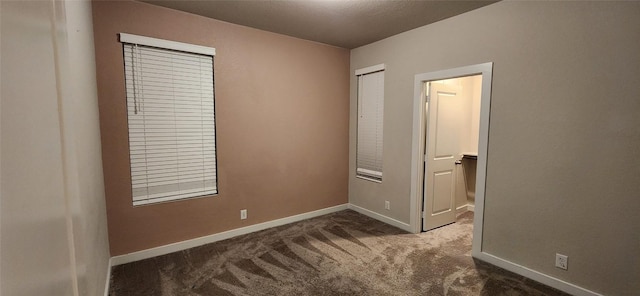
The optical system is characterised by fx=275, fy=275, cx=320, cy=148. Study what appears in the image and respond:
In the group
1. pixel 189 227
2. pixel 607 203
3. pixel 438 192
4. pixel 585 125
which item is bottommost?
pixel 189 227

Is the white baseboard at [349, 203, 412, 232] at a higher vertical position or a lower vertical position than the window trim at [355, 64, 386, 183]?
lower

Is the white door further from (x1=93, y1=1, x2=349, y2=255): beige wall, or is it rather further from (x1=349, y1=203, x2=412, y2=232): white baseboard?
(x1=93, y1=1, x2=349, y2=255): beige wall

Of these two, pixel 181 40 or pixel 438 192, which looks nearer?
pixel 181 40

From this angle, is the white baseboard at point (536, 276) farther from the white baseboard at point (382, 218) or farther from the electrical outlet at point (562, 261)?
the white baseboard at point (382, 218)

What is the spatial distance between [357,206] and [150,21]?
354cm

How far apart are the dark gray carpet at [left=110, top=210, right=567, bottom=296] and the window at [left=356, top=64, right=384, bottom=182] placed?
1.02 m

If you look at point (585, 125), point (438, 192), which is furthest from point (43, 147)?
point (438, 192)

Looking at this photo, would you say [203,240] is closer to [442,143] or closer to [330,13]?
[330,13]

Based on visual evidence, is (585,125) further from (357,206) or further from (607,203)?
(357,206)

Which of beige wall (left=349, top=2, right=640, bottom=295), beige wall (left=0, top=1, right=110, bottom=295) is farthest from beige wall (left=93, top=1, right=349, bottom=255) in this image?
beige wall (left=0, top=1, right=110, bottom=295)

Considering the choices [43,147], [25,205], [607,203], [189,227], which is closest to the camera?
[25,205]

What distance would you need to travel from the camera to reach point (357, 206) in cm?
436

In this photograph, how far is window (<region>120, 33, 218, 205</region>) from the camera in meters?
2.71

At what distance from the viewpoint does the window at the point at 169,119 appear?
2711 mm
